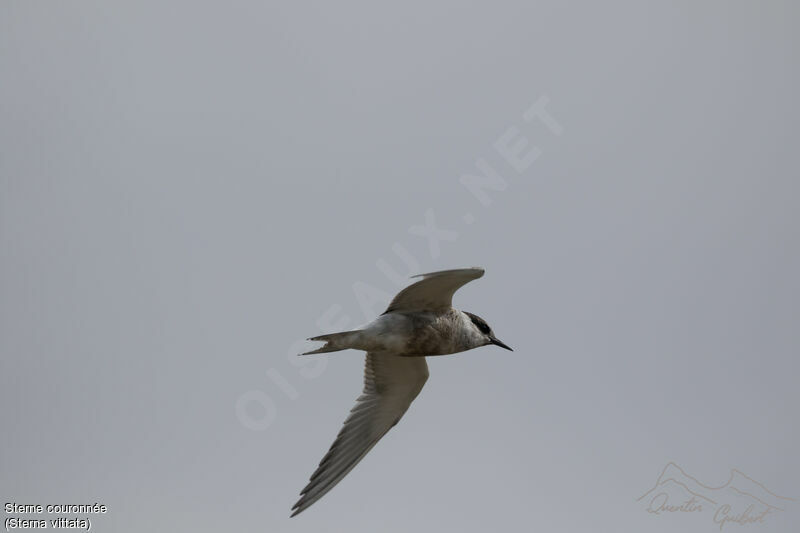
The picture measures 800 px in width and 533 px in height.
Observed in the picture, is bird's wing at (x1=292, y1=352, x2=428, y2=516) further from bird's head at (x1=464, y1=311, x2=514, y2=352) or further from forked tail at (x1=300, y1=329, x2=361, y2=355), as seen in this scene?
forked tail at (x1=300, y1=329, x2=361, y2=355)

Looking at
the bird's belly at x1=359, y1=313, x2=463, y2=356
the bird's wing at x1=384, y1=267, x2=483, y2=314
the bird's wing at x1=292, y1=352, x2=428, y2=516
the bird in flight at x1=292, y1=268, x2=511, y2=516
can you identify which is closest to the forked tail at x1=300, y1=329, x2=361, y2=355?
the bird in flight at x1=292, y1=268, x2=511, y2=516

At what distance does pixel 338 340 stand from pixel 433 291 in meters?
1.29

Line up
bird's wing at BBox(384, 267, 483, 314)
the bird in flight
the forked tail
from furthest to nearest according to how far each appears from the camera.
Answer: the bird in flight
the forked tail
bird's wing at BBox(384, 267, 483, 314)

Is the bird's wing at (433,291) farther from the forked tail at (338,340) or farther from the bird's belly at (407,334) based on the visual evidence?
the forked tail at (338,340)

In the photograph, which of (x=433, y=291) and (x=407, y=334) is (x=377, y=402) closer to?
(x=407, y=334)

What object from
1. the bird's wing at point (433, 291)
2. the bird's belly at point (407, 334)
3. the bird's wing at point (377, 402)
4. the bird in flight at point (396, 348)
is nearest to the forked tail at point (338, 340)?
the bird in flight at point (396, 348)

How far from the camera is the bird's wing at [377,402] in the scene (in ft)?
40.4

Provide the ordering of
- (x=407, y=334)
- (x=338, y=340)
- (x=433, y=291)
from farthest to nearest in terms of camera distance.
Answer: (x=407, y=334), (x=433, y=291), (x=338, y=340)

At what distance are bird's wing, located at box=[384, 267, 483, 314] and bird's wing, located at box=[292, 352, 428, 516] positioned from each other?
1.37 meters

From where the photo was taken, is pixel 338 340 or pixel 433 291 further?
pixel 433 291

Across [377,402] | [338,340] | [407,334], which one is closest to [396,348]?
[407,334]

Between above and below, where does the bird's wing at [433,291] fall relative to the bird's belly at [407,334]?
above

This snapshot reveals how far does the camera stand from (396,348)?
37.4 ft

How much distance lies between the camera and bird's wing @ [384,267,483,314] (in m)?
10.6
